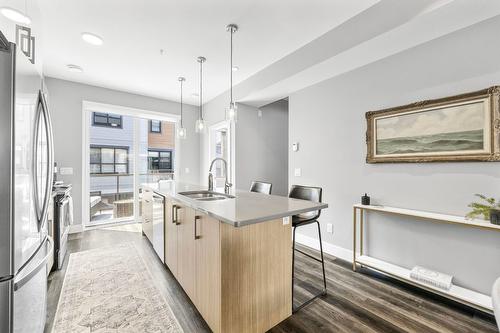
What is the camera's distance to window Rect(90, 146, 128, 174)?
4523 mm

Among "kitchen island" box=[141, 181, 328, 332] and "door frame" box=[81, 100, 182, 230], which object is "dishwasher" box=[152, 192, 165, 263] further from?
"door frame" box=[81, 100, 182, 230]

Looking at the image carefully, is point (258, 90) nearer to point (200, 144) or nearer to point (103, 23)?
point (103, 23)

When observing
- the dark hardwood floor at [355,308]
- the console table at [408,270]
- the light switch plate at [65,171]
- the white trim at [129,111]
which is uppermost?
the white trim at [129,111]

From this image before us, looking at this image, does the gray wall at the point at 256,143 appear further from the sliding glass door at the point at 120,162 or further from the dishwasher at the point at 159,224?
the dishwasher at the point at 159,224

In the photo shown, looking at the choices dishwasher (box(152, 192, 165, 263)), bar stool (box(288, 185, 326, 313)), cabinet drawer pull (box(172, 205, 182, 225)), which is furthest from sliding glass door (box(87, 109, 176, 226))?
bar stool (box(288, 185, 326, 313))

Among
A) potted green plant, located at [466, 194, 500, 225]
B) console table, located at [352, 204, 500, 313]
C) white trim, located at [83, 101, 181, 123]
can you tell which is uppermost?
white trim, located at [83, 101, 181, 123]

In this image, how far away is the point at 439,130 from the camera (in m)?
2.12

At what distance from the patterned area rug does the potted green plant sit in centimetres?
254

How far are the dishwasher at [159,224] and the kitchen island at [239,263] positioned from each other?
830 millimetres

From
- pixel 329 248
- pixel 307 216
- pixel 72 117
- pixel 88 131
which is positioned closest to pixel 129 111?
pixel 88 131

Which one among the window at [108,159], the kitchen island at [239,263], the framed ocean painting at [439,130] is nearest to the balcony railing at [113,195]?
the window at [108,159]

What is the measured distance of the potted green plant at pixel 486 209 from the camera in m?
1.71

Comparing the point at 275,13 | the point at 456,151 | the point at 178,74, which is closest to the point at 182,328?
the point at 456,151

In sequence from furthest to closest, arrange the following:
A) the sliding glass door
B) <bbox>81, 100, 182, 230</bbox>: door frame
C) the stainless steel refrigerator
A: the sliding glass door, <bbox>81, 100, 182, 230</bbox>: door frame, the stainless steel refrigerator
